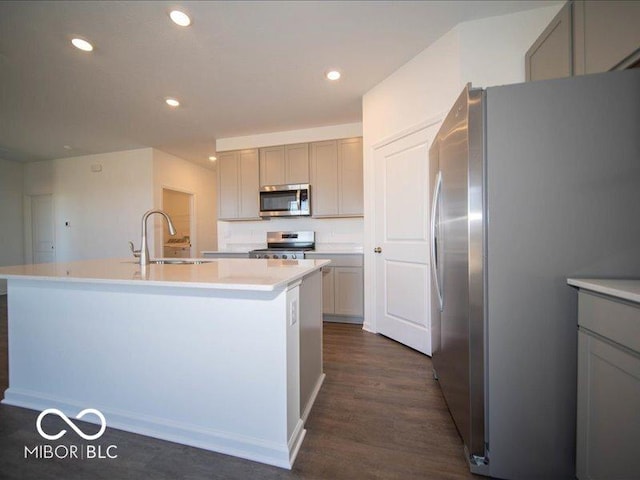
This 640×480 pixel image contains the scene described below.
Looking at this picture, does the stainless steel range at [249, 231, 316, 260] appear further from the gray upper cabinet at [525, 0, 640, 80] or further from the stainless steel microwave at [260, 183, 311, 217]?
the gray upper cabinet at [525, 0, 640, 80]

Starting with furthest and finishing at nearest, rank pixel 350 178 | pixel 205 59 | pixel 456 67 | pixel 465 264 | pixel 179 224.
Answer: pixel 179 224
pixel 350 178
pixel 205 59
pixel 456 67
pixel 465 264

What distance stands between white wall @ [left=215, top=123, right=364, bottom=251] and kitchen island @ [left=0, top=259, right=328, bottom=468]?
8.07ft

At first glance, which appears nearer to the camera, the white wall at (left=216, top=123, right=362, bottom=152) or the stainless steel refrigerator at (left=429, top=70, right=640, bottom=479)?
the stainless steel refrigerator at (left=429, top=70, right=640, bottom=479)

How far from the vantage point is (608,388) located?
90cm

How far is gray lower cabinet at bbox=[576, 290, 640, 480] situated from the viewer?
0.82m

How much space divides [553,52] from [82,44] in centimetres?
345

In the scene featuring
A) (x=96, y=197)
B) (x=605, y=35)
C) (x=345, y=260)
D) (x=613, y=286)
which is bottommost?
(x=345, y=260)

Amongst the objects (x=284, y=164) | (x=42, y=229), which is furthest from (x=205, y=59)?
(x=42, y=229)

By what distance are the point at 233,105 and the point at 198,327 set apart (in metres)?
2.87

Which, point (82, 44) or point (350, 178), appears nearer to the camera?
point (82, 44)

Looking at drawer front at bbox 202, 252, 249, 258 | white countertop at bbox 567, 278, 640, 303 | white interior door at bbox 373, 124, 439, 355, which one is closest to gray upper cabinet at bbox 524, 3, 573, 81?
white interior door at bbox 373, 124, 439, 355

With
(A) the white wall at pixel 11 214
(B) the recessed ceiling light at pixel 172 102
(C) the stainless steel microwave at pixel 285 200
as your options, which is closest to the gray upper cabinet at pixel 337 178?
(C) the stainless steel microwave at pixel 285 200

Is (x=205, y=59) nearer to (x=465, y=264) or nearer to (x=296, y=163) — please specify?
(x=296, y=163)

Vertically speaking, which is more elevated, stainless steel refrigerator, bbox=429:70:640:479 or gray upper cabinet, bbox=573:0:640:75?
gray upper cabinet, bbox=573:0:640:75
